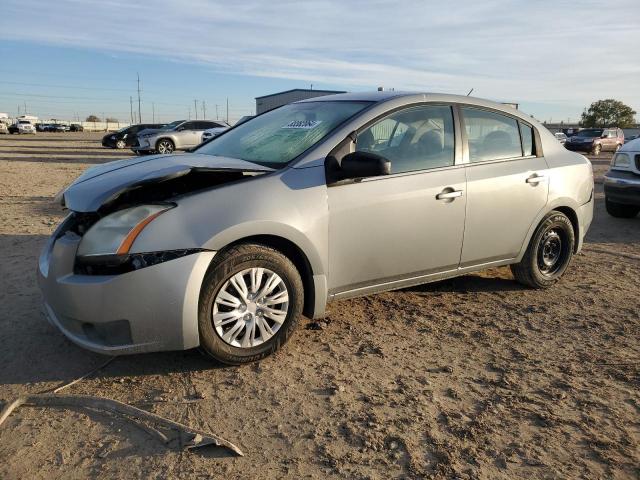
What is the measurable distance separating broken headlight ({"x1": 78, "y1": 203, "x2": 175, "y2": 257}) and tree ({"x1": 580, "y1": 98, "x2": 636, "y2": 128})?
282 ft

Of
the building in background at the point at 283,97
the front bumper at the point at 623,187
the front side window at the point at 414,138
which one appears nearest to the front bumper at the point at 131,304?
the front side window at the point at 414,138

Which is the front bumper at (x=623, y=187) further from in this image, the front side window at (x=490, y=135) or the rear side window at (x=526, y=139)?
the front side window at (x=490, y=135)

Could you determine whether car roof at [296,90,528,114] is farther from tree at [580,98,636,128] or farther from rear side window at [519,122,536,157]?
tree at [580,98,636,128]

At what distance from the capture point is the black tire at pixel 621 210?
872cm

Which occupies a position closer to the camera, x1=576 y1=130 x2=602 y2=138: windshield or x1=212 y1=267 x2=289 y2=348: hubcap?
x1=212 y1=267 x2=289 y2=348: hubcap

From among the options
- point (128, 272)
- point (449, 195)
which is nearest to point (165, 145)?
point (449, 195)

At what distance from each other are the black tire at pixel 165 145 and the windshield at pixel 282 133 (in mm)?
17900

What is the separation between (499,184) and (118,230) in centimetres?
291

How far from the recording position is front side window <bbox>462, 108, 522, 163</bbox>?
14.0 feet

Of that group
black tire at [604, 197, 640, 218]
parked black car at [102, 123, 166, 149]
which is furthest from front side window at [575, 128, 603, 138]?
black tire at [604, 197, 640, 218]

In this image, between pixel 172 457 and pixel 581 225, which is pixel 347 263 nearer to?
pixel 172 457

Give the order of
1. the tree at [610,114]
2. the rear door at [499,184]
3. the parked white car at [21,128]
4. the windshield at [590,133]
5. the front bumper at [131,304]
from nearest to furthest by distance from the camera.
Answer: the front bumper at [131,304] → the rear door at [499,184] → the windshield at [590,133] → the parked white car at [21,128] → the tree at [610,114]

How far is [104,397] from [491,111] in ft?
11.9

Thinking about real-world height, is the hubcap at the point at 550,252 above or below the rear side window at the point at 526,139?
below
